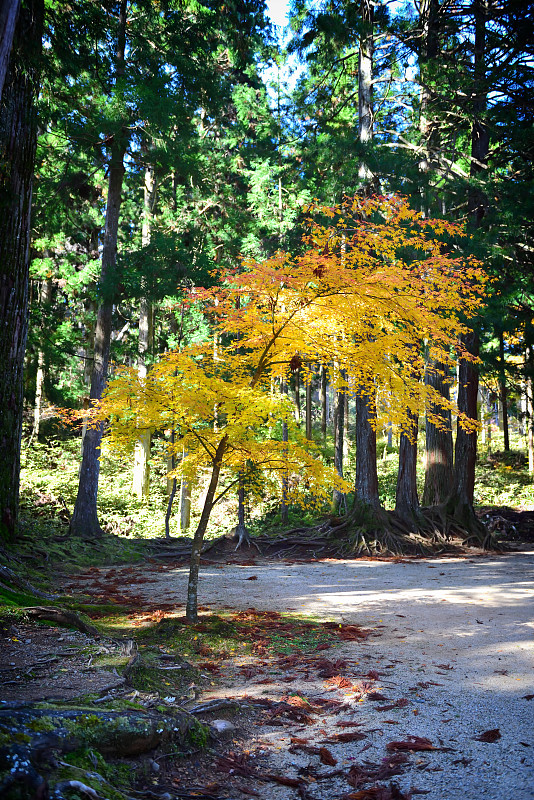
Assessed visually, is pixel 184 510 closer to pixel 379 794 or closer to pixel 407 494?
pixel 407 494

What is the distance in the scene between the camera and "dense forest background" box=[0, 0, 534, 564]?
8.05 m

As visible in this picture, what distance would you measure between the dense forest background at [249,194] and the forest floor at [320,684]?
183cm

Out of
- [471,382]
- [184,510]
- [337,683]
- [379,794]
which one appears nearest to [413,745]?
[379,794]

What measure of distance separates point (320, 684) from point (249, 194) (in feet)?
53.1

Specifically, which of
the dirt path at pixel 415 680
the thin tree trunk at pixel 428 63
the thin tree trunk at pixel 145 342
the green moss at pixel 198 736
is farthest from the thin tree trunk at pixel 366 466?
the green moss at pixel 198 736

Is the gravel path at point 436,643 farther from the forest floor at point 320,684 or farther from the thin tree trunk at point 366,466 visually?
the thin tree trunk at point 366,466

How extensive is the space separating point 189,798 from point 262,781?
21.4 inches

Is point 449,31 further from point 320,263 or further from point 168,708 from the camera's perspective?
point 168,708

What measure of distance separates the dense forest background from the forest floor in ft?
6.01

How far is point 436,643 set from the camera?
5762mm

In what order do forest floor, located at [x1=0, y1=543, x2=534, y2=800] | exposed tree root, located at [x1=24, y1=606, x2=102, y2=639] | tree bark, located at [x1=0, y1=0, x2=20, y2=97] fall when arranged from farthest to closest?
exposed tree root, located at [x1=24, y1=606, x2=102, y2=639], tree bark, located at [x1=0, y1=0, x2=20, y2=97], forest floor, located at [x1=0, y1=543, x2=534, y2=800]

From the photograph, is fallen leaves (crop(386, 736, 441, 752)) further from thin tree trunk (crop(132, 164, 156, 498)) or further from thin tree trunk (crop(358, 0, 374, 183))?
thin tree trunk (crop(132, 164, 156, 498))

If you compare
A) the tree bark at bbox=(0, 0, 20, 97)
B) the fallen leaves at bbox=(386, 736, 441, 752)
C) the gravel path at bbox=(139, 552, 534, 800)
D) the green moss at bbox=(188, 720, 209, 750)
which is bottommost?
the gravel path at bbox=(139, 552, 534, 800)

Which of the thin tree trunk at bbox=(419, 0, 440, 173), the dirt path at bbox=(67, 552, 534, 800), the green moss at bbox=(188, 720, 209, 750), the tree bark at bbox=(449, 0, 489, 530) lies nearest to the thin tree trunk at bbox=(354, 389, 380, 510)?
Result: the tree bark at bbox=(449, 0, 489, 530)
